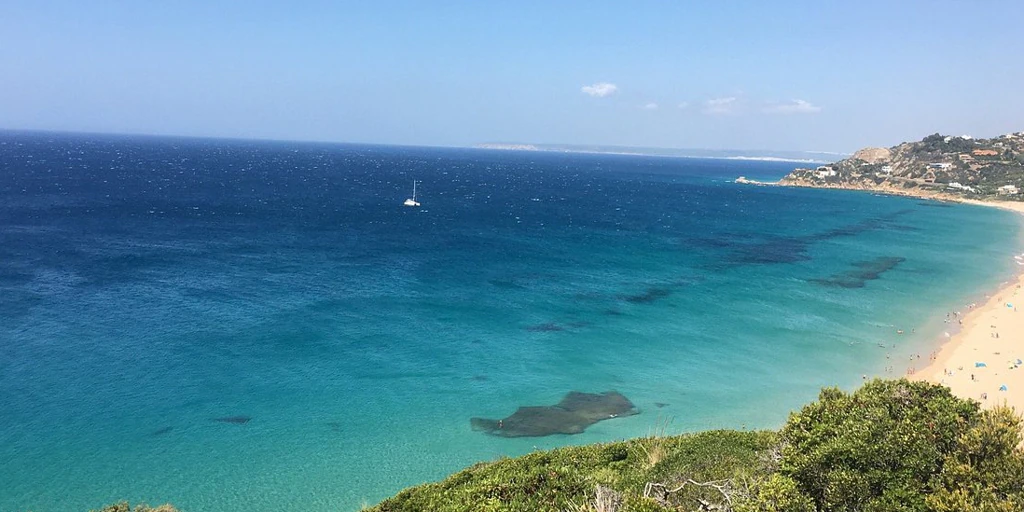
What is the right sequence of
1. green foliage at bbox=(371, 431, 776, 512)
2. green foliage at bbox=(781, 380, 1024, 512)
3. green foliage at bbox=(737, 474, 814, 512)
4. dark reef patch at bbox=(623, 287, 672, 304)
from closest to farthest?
green foliage at bbox=(781, 380, 1024, 512) → green foliage at bbox=(737, 474, 814, 512) → green foliage at bbox=(371, 431, 776, 512) → dark reef patch at bbox=(623, 287, 672, 304)

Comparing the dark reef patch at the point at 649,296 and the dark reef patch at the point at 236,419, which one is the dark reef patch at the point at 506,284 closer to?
the dark reef patch at the point at 649,296

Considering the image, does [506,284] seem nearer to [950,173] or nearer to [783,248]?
[783,248]

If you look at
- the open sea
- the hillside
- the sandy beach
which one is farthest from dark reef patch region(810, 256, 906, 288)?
the hillside

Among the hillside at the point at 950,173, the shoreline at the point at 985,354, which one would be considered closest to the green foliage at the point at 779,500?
the shoreline at the point at 985,354

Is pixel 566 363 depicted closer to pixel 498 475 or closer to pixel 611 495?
pixel 498 475

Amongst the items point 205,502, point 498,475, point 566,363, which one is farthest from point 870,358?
point 205,502

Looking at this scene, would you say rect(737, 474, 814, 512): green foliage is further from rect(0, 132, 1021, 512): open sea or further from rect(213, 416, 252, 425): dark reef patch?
rect(213, 416, 252, 425): dark reef patch
